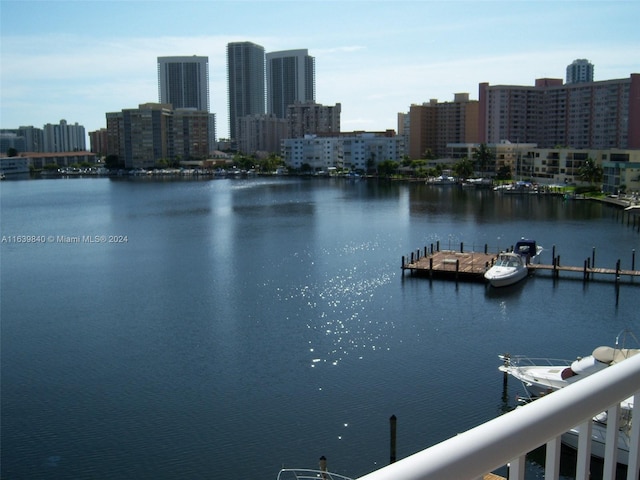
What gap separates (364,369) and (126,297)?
12190 millimetres

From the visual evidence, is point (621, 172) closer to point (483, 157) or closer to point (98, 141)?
point (483, 157)

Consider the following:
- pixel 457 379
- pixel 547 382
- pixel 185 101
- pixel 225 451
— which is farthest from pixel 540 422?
pixel 185 101

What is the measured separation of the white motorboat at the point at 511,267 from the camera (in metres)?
25.5

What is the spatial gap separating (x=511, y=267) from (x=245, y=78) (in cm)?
16029

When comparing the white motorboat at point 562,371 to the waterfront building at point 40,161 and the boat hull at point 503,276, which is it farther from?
the waterfront building at point 40,161

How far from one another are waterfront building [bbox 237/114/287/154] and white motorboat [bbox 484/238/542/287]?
120581 mm

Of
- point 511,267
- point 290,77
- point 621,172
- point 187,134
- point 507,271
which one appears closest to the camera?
point 507,271

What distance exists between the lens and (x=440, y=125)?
112m

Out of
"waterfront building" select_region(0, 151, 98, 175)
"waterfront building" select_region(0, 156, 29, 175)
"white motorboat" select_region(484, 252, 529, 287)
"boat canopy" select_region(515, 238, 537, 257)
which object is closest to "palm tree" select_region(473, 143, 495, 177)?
"boat canopy" select_region(515, 238, 537, 257)

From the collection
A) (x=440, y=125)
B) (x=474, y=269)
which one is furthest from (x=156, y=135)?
(x=474, y=269)

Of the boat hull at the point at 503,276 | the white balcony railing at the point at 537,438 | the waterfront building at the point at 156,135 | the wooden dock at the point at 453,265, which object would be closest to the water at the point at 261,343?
the boat hull at the point at 503,276

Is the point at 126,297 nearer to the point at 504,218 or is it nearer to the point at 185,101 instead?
the point at 504,218

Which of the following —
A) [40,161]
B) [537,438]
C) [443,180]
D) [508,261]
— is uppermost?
[40,161]

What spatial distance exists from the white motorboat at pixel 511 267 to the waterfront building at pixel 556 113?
6332cm
